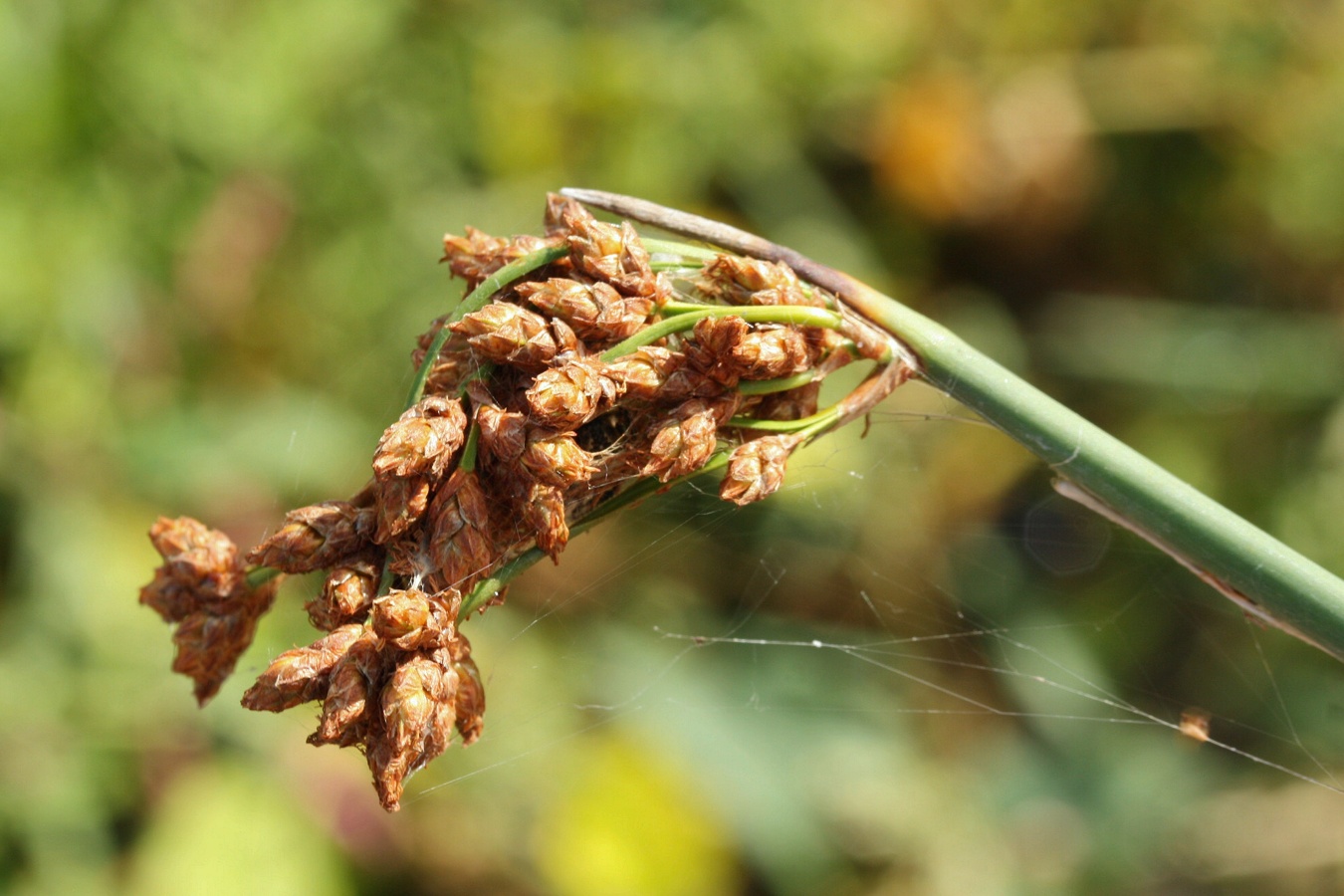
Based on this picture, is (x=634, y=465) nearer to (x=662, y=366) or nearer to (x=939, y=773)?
(x=662, y=366)

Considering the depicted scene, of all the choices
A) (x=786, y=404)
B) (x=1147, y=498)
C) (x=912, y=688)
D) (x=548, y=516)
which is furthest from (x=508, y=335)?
(x=912, y=688)

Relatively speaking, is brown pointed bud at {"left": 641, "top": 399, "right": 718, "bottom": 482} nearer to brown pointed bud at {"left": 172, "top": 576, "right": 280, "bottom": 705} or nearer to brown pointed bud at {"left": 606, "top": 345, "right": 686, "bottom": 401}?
brown pointed bud at {"left": 606, "top": 345, "right": 686, "bottom": 401}

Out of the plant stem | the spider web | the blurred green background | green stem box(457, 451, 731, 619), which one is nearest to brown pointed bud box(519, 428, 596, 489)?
green stem box(457, 451, 731, 619)

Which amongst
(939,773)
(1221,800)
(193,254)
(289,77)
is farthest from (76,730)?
(1221,800)

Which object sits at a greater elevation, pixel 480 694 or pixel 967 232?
pixel 480 694

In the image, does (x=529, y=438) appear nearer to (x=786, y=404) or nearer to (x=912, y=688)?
(x=786, y=404)
